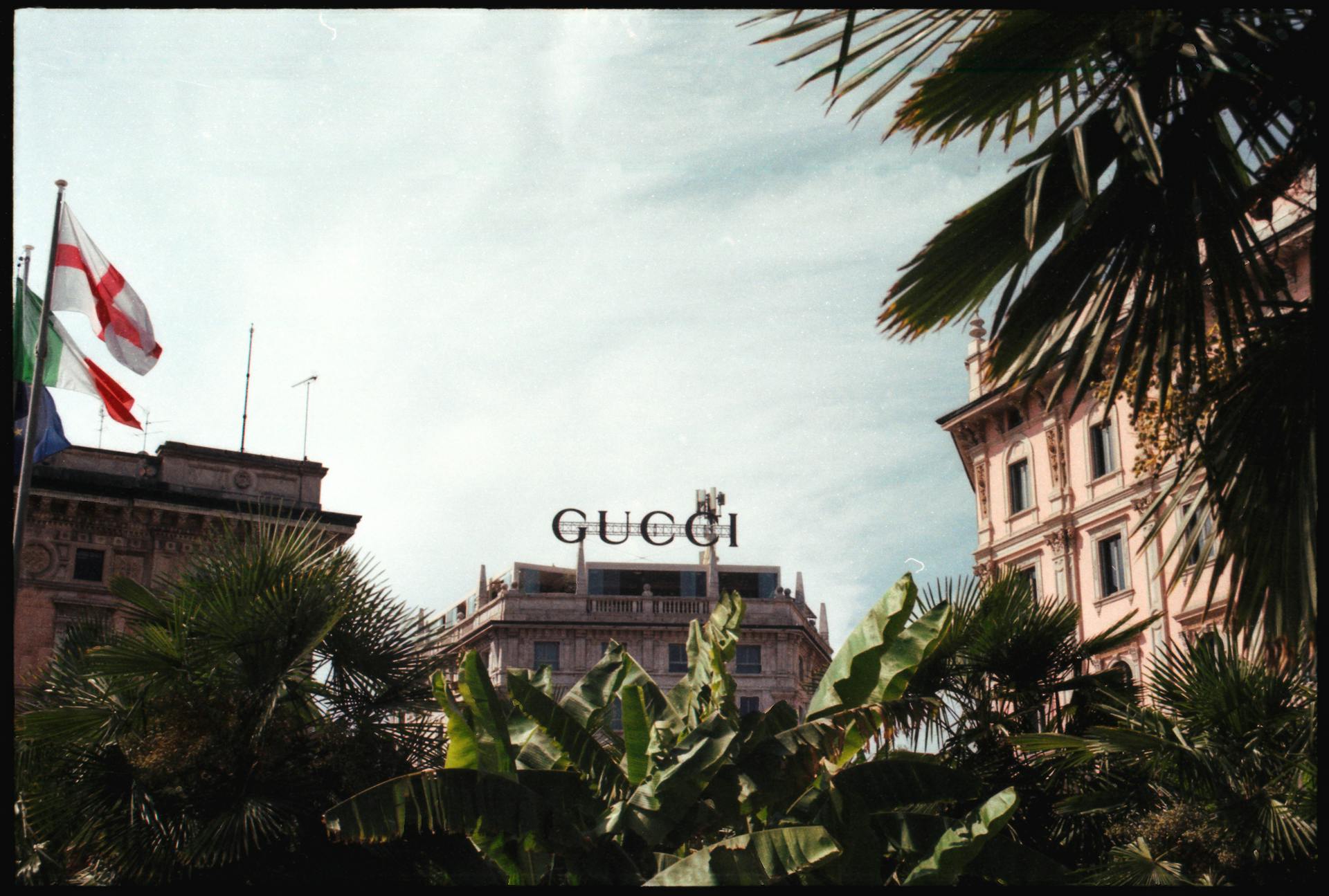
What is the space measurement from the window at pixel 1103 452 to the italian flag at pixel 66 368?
92.8 feet

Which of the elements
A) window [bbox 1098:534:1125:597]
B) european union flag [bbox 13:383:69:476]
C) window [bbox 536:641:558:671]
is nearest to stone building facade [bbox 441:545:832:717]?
window [bbox 536:641:558:671]

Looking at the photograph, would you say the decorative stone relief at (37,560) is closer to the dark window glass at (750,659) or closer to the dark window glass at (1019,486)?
the dark window glass at (1019,486)

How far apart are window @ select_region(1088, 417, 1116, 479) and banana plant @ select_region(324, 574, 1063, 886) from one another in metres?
28.3

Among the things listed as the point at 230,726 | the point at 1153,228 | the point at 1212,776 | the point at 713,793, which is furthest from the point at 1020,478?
the point at 1153,228

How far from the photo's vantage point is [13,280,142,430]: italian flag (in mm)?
22672

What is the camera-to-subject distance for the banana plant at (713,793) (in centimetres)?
1272

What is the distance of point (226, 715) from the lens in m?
13.4

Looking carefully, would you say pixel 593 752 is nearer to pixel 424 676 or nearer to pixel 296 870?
pixel 424 676

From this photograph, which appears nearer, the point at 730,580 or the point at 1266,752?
the point at 1266,752

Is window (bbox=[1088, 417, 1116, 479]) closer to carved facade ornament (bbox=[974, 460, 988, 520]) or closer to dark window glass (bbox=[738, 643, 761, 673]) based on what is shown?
carved facade ornament (bbox=[974, 460, 988, 520])


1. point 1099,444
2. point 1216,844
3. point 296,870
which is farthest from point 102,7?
point 1099,444

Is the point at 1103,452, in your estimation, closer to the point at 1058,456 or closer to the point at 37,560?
the point at 1058,456

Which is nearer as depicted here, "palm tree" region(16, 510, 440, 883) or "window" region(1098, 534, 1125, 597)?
"palm tree" region(16, 510, 440, 883)

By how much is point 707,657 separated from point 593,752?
2.49 m
